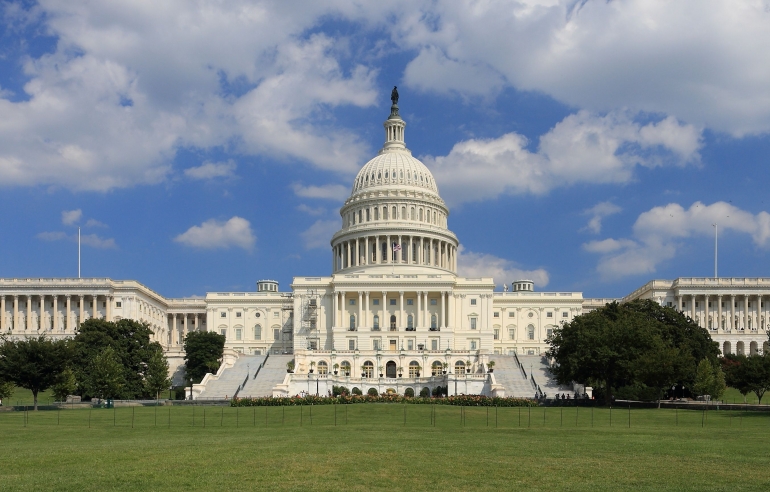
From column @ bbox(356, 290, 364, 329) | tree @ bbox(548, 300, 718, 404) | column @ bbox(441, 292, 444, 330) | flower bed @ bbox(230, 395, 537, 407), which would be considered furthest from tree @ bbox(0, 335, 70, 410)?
column @ bbox(441, 292, 444, 330)

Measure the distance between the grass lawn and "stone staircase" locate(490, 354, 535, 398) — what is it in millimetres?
35853

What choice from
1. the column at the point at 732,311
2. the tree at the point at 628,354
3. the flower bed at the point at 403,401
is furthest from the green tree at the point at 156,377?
the column at the point at 732,311

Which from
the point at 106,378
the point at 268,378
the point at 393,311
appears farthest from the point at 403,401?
the point at 393,311

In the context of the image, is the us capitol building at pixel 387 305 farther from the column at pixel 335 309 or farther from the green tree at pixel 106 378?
the green tree at pixel 106 378

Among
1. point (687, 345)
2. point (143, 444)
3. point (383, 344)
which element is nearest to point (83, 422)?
point (143, 444)

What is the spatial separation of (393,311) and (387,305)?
131 centimetres

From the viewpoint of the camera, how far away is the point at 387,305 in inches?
5408

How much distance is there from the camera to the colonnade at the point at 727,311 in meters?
147

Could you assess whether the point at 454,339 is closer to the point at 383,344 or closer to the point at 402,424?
the point at 383,344

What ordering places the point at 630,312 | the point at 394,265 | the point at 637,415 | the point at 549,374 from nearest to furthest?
1. the point at 637,415
2. the point at 630,312
3. the point at 549,374
4. the point at 394,265

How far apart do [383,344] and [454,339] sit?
1088 cm

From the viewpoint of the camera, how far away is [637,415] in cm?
6506

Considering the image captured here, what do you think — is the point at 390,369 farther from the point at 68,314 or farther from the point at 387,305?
the point at 68,314

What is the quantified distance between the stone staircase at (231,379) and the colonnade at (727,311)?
239 ft
